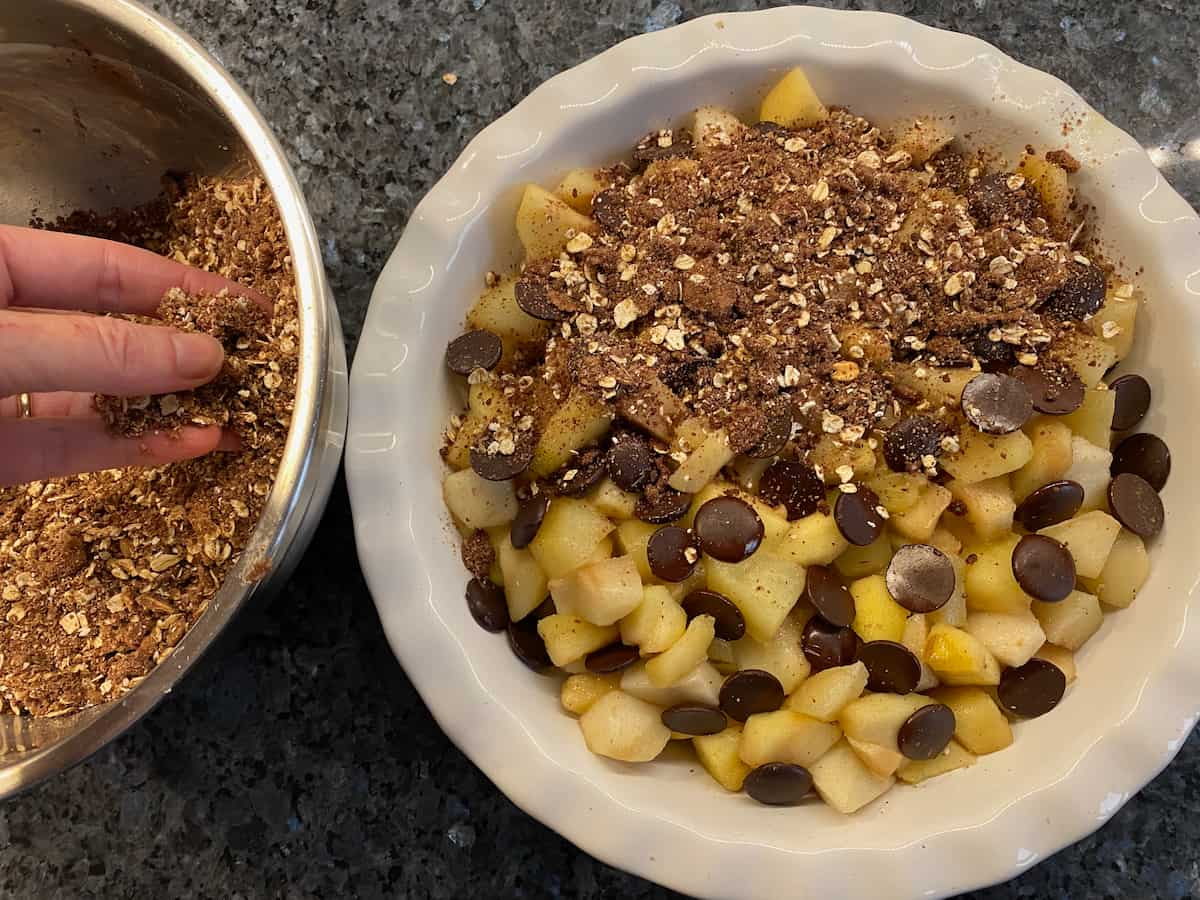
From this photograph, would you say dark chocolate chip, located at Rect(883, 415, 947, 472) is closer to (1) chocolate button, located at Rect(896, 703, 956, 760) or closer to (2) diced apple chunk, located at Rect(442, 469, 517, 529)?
(1) chocolate button, located at Rect(896, 703, 956, 760)

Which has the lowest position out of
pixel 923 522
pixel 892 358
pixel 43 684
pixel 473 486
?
pixel 43 684

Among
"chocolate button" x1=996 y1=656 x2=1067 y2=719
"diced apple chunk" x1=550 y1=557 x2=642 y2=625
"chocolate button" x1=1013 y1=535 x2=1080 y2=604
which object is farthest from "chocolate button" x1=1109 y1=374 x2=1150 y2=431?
"diced apple chunk" x1=550 y1=557 x2=642 y2=625

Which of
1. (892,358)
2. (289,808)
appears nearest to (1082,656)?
(892,358)

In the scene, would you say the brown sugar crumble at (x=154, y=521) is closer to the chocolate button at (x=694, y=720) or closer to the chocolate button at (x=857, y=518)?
the chocolate button at (x=694, y=720)

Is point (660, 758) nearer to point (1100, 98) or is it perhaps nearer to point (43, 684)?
point (43, 684)

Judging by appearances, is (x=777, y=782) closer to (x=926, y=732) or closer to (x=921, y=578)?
(x=926, y=732)

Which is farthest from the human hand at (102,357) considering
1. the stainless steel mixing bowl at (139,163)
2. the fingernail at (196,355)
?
the stainless steel mixing bowl at (139,163)
